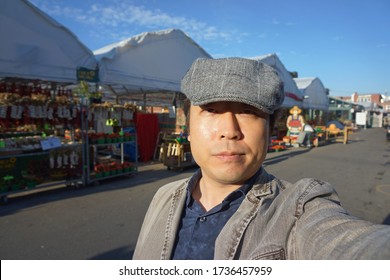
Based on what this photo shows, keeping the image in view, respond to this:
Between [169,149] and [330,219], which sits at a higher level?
[330,219]

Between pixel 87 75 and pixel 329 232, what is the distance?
7.61m

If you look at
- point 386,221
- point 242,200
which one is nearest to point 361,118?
point 386,221

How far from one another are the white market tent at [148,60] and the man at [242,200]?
7.05m

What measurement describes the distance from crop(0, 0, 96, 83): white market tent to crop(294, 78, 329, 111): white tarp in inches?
709

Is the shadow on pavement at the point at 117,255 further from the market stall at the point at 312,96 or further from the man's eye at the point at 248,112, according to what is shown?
the market stall at the point at 312,96

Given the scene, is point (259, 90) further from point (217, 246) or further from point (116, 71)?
point (116, 71)

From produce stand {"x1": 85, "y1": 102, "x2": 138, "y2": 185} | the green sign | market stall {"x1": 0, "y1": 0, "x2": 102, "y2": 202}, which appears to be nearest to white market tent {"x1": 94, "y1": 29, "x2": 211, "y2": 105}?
the green sign

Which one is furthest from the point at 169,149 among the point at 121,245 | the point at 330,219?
the point at 330,219

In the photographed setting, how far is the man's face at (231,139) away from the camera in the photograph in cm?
96

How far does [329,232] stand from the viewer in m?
0.77

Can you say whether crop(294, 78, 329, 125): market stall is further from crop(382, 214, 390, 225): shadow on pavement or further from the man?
the man

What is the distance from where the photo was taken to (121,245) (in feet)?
10.6

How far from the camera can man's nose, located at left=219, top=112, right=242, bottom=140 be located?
95 cm

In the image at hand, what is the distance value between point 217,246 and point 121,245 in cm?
273
